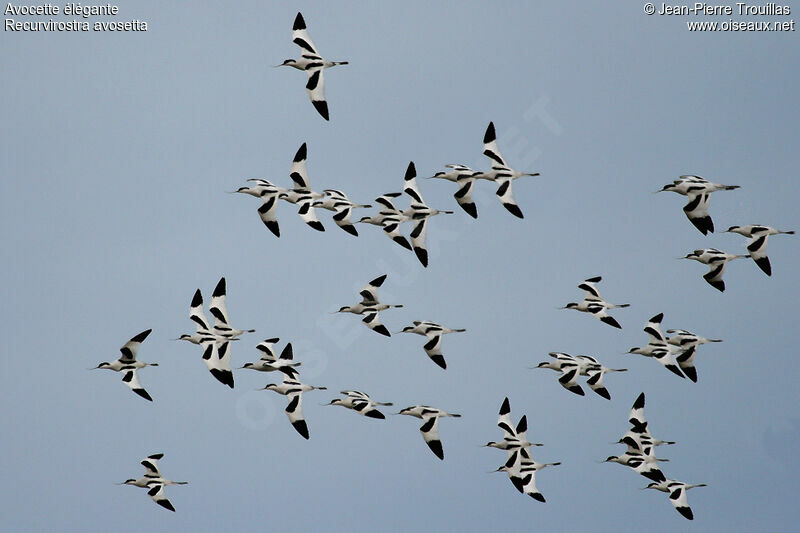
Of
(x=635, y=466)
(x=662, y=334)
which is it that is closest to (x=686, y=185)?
(x=662, y=334)

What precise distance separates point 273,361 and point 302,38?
1826 centimetres

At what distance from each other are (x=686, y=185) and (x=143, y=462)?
3357 cm

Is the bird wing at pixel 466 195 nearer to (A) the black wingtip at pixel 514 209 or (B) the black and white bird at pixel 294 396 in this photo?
(A) the black wingtip at pixel 514 209

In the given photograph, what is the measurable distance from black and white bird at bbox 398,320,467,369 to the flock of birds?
56mm

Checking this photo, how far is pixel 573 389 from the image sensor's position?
9594 cm

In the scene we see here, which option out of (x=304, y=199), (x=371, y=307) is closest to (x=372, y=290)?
(x=371, y=307)

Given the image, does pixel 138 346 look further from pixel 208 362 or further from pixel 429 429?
pixel 429 429

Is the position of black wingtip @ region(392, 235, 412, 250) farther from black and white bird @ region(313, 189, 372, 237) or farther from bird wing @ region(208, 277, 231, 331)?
bird wing @ region(208, 277, 231, 331)

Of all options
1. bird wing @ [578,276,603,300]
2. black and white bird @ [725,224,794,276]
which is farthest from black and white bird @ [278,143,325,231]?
black and white bird @ [725,224,794,276]

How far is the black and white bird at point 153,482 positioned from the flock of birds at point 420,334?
0.06m

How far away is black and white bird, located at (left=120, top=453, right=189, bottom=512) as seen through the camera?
93.4m

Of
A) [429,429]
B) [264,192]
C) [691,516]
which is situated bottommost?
[691,516]

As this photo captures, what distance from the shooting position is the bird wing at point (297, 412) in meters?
94.1

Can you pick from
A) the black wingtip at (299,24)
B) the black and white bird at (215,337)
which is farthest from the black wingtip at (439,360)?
the black wingtip at (299,24)
